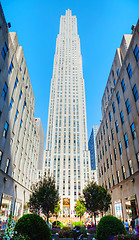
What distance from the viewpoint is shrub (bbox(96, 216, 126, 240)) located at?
12430mm

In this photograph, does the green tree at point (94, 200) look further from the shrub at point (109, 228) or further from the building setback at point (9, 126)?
the shrub at point (109, 228)

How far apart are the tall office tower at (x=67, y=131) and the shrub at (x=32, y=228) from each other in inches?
3708

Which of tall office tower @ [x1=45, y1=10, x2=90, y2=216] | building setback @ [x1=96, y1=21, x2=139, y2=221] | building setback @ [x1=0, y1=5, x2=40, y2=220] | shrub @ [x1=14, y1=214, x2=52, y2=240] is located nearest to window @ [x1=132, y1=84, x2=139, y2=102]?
building setback @ [x1=96, y1=21, x2=139, y2=221]

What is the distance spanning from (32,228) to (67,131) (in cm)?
10708

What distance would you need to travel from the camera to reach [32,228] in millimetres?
8695

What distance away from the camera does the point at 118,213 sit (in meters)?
27.3

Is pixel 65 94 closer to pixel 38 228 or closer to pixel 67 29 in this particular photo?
pixel 67 29

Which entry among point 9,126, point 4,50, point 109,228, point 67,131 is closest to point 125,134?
point 109,228

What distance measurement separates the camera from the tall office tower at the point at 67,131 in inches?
4077

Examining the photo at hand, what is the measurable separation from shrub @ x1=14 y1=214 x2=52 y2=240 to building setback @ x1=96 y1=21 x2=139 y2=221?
606 inches

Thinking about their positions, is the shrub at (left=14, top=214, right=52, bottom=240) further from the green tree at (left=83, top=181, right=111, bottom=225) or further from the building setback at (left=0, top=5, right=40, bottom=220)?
the green tree at (left=83, top=181, right=111, bottom=225)

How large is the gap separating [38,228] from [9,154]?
58.9 feet

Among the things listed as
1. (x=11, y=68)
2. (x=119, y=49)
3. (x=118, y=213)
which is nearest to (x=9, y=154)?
(x=11, y=68)

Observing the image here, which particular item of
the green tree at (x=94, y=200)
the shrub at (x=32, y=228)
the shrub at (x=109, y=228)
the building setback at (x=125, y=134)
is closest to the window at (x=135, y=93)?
the building setback at (x=125, y=134)
